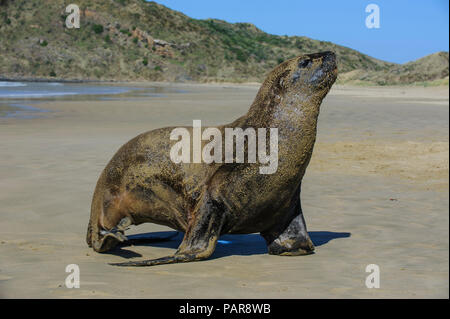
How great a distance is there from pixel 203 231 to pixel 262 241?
4.26ft

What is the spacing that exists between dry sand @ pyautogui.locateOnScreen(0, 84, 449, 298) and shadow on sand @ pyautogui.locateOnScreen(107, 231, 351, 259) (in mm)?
19

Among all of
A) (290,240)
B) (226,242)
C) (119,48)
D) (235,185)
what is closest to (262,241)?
(226,242)

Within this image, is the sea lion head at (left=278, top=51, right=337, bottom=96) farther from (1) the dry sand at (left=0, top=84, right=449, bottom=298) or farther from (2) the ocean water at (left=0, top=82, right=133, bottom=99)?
(2) the ocean water at (left=0, top=82, right=133, bottom=99)

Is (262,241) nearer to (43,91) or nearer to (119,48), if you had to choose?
(43,91)

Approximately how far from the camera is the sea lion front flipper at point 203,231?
5.10 meters

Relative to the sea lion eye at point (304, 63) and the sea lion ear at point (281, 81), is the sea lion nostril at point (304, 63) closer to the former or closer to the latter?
the sea lion eye at point (304, 63)

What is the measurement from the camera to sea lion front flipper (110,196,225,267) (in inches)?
201

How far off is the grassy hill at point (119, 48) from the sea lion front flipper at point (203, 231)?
5995 cm

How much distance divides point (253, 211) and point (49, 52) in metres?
80.0

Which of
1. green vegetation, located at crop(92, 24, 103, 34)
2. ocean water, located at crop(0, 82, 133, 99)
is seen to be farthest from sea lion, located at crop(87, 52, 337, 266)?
green vegetation, located at crop(92, 24, 103, 34)

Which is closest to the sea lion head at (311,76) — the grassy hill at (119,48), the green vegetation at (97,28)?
the grassy hill at (119,48)

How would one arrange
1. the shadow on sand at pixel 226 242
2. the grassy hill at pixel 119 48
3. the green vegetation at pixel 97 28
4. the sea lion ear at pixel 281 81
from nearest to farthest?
the sea lion ear at pixel 281 81 < the shadow on sand at pixel 226 242 < the grassy hill at pixel 119 48 < the green vegetation at pixel 97 28

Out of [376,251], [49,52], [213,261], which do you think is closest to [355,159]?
[376,251]

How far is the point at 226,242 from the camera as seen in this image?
6.15 metres
